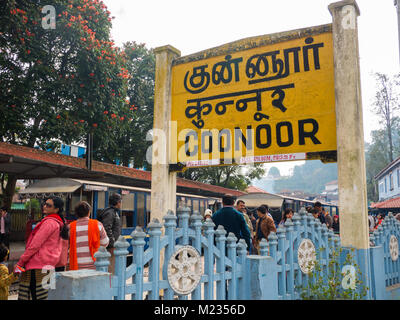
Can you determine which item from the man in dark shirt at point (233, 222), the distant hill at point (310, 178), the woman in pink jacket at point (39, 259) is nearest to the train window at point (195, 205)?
the man in dark shirt at point (233, 222)

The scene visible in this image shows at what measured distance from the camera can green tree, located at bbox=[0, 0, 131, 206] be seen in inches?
553

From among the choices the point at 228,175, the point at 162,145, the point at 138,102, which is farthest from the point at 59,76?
the point at 228,175

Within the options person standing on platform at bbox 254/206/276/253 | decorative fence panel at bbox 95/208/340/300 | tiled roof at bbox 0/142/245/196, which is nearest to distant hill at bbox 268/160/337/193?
tiled roof at bbox 0/142/245/196

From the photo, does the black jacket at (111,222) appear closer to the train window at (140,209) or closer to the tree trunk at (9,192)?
the train window at (140,209)

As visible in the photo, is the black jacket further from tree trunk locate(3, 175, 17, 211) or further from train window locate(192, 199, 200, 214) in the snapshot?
train window locate(192, 199, 200, 214)

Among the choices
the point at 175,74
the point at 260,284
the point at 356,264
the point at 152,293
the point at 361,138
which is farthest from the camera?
the point at 175,74

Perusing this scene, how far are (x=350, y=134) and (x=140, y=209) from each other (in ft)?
33.6

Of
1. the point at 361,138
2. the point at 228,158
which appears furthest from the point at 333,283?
the point at 228,158

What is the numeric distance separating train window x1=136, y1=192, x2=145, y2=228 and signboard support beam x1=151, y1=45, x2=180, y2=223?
696 centimetres

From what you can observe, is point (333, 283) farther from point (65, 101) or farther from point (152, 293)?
point (65, 101)

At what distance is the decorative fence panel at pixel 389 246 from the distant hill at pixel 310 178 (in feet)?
456

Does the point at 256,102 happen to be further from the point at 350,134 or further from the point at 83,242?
the point at 83,242

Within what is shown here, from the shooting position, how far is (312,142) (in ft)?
20.0
